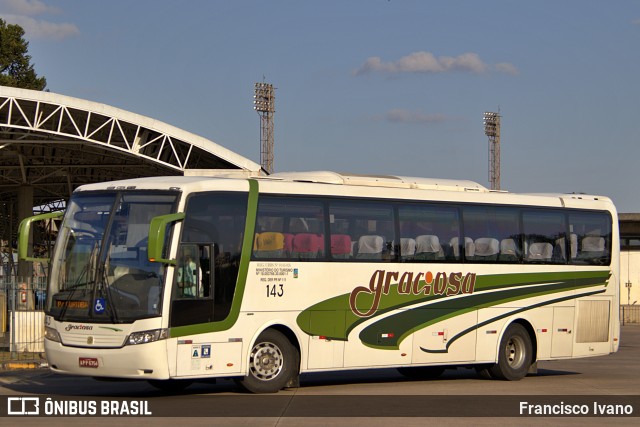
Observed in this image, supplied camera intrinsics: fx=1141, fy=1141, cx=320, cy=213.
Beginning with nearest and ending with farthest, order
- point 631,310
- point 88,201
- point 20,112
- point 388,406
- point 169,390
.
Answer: point 388,406 < point 88,201 < point 169,390 < point 20,112 < point 631,310

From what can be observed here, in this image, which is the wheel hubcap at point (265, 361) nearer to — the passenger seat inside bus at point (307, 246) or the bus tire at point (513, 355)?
the passenger seat inside bus at point (307, 246)

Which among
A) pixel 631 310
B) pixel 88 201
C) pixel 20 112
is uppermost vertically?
pixel 20 112

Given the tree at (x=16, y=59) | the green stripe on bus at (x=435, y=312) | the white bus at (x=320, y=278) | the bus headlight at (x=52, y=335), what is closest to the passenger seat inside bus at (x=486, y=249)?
the white bus at (x=320, y=278)

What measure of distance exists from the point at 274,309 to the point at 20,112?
976 inches

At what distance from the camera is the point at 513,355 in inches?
818

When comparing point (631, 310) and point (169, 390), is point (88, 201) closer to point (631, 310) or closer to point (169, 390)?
point (169, 390)

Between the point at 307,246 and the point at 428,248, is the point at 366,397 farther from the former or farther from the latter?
the point at 428,248

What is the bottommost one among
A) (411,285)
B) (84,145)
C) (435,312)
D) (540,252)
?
(435,312)

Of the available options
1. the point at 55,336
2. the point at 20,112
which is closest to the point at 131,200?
the point at 55,336

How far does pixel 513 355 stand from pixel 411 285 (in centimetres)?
302

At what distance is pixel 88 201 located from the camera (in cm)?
1636

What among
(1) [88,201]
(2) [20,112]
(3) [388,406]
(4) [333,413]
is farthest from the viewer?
(2) [20,112]

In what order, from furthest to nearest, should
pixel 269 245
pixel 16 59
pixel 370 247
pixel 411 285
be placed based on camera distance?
pixel 16 59 → pixel 411 285 → pixel 370 247 → pixel 269 245
